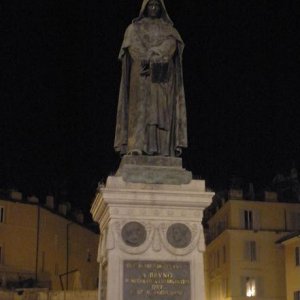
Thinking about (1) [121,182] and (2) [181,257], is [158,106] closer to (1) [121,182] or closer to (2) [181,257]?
(1) [121,182]

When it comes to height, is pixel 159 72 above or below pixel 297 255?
below

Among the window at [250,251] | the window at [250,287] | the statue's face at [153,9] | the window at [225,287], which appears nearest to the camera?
the statue's face at [153,9]

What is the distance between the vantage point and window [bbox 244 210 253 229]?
66.9 metres

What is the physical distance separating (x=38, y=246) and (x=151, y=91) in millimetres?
59024

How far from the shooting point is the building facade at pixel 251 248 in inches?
2547

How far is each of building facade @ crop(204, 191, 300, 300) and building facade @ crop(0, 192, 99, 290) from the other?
14.3m

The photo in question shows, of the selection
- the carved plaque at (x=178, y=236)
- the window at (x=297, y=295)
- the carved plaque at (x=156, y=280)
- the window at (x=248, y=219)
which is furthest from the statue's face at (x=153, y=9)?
the window at (x=248, y=219)

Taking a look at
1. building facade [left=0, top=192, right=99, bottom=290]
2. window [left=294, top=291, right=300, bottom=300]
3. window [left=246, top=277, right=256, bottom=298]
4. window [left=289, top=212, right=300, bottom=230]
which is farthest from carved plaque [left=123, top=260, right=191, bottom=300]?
window [left=289, top=212, right=300, bottom=230]

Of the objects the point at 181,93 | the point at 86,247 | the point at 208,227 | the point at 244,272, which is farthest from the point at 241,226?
the point at 181,93

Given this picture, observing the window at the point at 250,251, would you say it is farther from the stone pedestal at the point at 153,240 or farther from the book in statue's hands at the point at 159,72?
the stone pedestal at the point at 153,240

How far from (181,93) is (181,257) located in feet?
10.9

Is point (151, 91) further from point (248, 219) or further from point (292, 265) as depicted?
point (248, 219)

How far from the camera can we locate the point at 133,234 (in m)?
12.5

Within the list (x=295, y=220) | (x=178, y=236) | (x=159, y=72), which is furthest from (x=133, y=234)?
(x=295, y=220)
